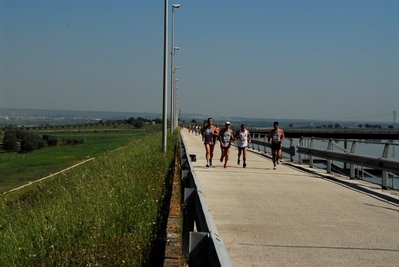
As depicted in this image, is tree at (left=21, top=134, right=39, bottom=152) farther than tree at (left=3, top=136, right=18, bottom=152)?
No

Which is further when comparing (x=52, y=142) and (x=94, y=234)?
(x=52, y=142)

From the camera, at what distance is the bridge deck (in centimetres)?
760

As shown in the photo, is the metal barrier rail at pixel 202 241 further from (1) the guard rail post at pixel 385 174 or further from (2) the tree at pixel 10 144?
(2) the tree at pixel 10 144

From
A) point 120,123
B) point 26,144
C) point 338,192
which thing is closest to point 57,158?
point 26,144

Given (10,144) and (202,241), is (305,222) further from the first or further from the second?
(10,144)

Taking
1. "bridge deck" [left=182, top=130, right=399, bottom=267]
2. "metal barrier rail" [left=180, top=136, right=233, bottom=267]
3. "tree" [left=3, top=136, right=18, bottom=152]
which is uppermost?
"metal barrier rail" [left=180, top=136, right=233, bottom=267]

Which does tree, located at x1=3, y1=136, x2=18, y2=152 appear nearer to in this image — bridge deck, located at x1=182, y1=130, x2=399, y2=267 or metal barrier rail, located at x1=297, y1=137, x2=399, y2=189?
metal barrier rail, located at x1=297, y1=137, x2=399, y2=189

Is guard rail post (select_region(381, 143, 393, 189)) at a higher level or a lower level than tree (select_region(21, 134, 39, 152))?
higher

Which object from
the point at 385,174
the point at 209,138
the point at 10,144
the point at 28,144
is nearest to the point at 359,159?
the point at 385,174

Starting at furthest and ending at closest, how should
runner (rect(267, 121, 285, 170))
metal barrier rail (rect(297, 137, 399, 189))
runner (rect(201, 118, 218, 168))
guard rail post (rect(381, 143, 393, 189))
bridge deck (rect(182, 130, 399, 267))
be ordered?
1. runner (rect(201, 118, 218, 168))
2. runner (rect(267, 121, 285, 170))
3. guard rail post (rect(381, 143, 393, 189))
4. metal barrier rail (rect(297, 137, 399, 189))
5. bridge deck (rect(182, 130, 399, 267))

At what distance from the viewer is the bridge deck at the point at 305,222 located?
7602 millimetres

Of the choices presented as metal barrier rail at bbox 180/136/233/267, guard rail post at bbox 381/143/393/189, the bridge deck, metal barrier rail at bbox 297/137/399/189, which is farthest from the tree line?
metal barrier rail at bbox 180/136/233/267

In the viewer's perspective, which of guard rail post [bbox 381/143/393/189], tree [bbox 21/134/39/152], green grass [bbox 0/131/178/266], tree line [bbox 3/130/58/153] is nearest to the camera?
green grass [bbox 0/131/178/266]

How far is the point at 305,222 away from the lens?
33.3ft
